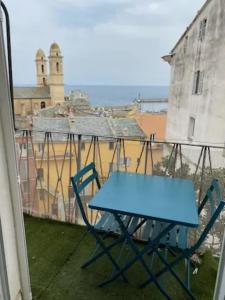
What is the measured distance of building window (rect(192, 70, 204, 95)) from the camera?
3.07 metres

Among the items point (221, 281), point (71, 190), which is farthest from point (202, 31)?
point (221, 281)

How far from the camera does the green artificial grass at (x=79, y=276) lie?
167 cm

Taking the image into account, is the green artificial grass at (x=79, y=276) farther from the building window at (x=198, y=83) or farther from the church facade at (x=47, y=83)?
the building window at (x=198, y=83)

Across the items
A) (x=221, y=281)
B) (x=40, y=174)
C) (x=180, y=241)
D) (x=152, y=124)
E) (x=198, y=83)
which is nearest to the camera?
(x=221, y=281)

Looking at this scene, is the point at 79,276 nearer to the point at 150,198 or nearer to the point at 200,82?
the point at 150,198

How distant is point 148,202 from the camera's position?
5.05 ft

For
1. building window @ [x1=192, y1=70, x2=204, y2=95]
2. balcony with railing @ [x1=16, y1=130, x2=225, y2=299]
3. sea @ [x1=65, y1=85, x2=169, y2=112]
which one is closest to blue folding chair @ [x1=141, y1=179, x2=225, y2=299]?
balcony with railing @ [x1=16, y1=130, x2=225, y2=299]

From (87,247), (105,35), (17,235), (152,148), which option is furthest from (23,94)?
(87,247)

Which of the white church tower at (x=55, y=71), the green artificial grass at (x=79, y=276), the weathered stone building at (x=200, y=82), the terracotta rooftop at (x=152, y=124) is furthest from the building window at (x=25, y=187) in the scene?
the weathered stone building at (x=200, y=82)

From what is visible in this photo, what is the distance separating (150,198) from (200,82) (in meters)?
2.23

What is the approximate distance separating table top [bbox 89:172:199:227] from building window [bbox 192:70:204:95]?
1.79 meters

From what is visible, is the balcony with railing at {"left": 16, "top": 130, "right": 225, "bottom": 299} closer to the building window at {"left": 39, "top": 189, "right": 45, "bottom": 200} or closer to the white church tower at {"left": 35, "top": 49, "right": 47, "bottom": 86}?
the building window at {"left": 39, "top": 189, "right": 45, "bottom": 200}

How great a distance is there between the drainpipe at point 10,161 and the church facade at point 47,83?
95 centimetres

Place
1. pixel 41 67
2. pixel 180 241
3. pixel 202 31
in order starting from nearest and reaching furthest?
1. pixel 180 241
2. pixel 41 67
3. pixel 202 31
